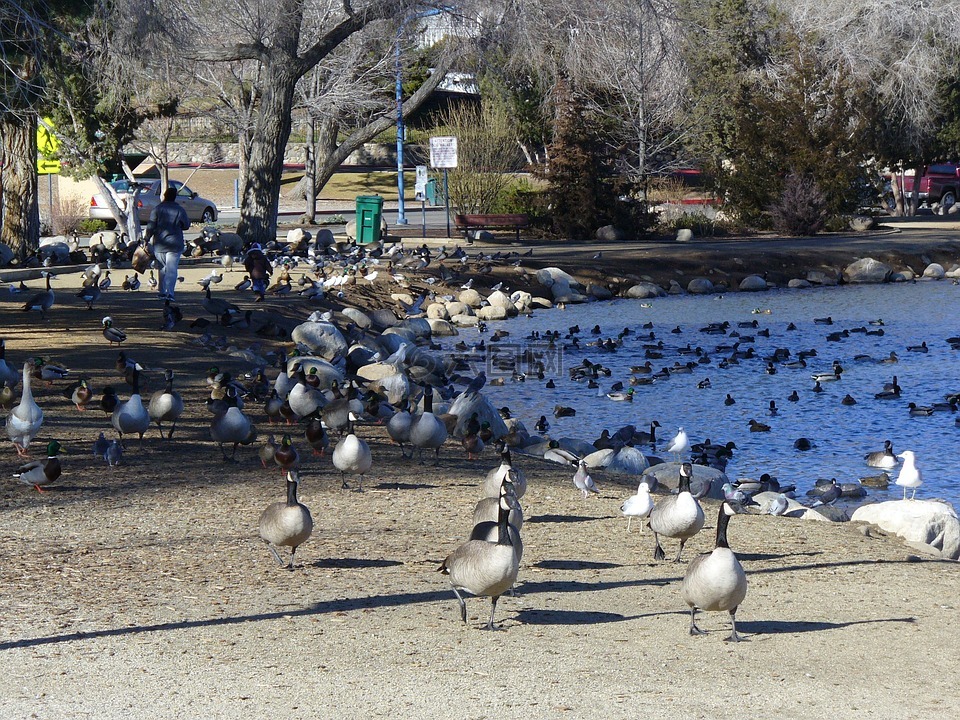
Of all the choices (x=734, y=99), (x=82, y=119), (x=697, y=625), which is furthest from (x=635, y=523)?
(x=734, y=99)

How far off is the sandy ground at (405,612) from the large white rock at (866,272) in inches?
952

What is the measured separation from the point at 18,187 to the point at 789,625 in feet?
73.3

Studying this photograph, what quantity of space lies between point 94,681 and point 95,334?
40.0ft

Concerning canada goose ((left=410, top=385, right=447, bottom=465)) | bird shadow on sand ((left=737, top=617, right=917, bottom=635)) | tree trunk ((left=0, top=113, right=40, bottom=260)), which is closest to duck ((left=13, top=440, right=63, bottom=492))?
canada goose ((left=410, top=385, right=447, bottom=465))

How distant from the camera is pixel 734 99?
152 ft

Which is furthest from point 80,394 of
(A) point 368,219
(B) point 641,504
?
(A) point 368,219

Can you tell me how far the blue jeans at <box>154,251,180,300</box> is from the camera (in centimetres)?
1966

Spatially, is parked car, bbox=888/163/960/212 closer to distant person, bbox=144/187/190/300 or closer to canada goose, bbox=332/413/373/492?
distant person, bbox=144/187/190/300

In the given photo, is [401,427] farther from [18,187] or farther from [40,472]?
[18,187]

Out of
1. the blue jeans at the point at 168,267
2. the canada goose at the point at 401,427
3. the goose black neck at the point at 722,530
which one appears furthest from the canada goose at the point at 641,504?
the blue jeans at the point at 168,267

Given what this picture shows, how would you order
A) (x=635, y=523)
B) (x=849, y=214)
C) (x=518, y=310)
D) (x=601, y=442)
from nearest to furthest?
(x=635, y=523) < (x=601, y=442) < (x=518, y=310) < (x=849, y=214)

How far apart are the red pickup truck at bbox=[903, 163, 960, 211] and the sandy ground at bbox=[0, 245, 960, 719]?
43889mm

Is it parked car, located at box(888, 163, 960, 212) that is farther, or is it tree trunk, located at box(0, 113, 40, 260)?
parked car, located at box(888, 163, 960, 212)

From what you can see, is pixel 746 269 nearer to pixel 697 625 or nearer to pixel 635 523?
pixel 635 523
